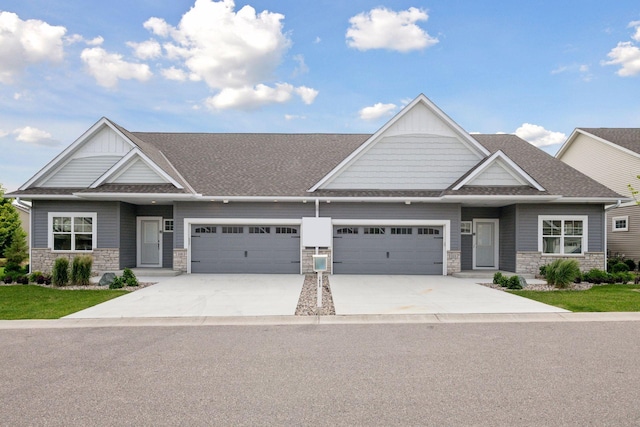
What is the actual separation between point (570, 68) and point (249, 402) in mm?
19855

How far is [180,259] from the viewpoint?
16500 millimetres

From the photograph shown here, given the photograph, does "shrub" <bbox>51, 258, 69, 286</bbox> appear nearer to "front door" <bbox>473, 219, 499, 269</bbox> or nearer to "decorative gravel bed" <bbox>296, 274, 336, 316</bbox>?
"decorative gravel bed" <bbox>296, 274, 336, 316</bbox>

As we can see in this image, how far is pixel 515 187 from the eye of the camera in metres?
15.4

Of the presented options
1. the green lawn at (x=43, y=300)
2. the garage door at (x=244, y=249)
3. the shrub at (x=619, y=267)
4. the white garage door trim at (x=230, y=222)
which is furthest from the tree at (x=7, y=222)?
the shrub at (x=619, y=267)

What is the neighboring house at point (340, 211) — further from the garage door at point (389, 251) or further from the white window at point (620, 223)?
the white window at point (620, 223)

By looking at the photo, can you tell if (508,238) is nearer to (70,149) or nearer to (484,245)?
(484,245)

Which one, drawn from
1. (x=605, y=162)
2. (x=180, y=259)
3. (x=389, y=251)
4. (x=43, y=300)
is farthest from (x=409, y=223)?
(x=605, y=162)

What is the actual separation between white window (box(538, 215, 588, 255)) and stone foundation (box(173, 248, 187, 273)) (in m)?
14.5

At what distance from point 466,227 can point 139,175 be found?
45.6ft

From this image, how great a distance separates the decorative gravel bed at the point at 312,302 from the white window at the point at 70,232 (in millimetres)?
9283

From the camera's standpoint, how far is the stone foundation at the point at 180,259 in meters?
16.5

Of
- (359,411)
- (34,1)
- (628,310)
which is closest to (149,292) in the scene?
(359,411)

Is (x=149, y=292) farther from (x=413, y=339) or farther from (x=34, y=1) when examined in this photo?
(x=34, y=1)

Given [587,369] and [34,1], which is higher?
[34,1]
